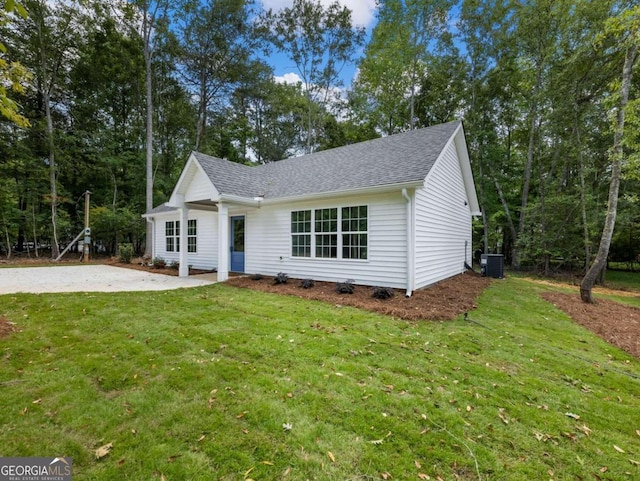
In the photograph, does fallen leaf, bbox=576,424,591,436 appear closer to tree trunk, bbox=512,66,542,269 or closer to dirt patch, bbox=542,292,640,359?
dirt patch, bbox=542,292,640,359

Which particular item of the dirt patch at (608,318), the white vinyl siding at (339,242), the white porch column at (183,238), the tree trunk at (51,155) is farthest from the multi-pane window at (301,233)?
the tree trunk at (51,155)

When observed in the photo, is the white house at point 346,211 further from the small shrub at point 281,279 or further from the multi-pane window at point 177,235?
the small shrub at point 281,279

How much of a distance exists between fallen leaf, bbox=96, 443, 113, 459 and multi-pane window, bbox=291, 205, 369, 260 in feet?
22.0

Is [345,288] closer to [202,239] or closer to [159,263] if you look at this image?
[202,239]

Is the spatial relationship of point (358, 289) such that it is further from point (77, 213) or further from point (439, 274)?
point (77, 213)

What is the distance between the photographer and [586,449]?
230cm

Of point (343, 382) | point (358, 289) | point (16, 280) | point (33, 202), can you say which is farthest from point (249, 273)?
point (33, 202)

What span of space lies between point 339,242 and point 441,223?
3.71 metres

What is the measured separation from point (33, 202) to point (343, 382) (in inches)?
886

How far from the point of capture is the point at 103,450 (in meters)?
2.10

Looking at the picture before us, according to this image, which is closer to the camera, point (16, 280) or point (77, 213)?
point (16, 280)

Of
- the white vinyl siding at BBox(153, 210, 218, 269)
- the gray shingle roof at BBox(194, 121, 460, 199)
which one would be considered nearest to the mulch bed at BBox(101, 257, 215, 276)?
the white vinyl siding at BBox(153, 210, 218, 269)

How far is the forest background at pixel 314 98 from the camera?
42.9 ft

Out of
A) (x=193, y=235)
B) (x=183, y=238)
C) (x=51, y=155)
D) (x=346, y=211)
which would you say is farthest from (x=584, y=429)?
(x=51, y=155)
